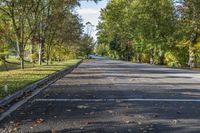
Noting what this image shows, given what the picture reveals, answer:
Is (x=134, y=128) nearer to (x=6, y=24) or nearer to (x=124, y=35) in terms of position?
(x=6, y=24)

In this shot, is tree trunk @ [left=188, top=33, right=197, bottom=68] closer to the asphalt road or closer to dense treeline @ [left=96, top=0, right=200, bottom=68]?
dense treeline @ [left=96, top=0, right=200, bottom=68]

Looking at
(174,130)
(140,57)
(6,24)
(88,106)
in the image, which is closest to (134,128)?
(174,130)

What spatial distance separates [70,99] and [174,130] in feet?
20.5

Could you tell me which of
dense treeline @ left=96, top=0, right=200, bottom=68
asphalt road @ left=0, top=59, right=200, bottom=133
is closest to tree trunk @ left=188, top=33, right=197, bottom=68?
dense treeline @ left=96, top=0, right=200, bottom=68

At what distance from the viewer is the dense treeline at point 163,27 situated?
56.9m

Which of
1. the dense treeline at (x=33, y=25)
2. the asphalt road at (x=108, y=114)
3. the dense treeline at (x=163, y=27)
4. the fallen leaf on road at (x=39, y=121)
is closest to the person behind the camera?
the asphalt road at (x=108, y=114)

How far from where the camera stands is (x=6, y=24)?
1561 inches

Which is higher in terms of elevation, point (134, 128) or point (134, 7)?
point (134, 7)

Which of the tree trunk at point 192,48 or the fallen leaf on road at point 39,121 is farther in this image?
the tree trunk at point 192,48

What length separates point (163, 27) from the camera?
71312 mm

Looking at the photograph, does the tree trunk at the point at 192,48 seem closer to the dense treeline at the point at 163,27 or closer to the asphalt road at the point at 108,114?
the dense treeline at the point at 163,27

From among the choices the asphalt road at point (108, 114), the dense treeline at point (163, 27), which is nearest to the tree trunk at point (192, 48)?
the dense treeline at point (163, 27)

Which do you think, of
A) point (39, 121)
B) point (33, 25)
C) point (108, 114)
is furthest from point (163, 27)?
point (39, 121)

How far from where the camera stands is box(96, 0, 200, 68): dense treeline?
56875 mm
